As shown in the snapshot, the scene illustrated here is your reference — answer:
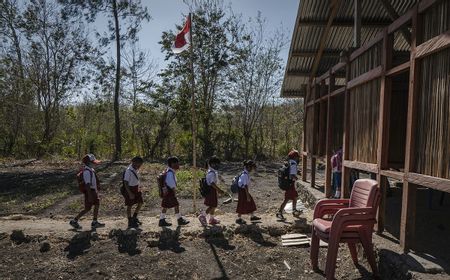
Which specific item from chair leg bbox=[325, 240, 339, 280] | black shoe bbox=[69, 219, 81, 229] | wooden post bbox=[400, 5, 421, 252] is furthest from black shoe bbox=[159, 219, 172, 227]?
wooden post bbox=[400, 5, 421, 252]

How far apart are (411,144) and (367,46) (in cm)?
247

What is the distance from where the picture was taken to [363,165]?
272 inches

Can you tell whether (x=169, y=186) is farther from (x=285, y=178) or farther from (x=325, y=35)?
(x=325, y=35)

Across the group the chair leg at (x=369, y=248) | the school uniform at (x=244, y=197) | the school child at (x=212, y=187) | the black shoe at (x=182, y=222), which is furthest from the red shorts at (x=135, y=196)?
the chair leg at (x=369, y=248)

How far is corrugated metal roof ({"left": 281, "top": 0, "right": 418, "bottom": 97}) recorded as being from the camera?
9688 millimetres

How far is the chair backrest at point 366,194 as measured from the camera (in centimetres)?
511

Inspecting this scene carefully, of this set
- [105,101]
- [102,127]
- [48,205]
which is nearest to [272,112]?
[105,101]

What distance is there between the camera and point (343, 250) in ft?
22.1

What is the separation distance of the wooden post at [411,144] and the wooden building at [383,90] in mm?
12

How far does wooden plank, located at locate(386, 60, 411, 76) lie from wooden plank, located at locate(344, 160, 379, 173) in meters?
1.48

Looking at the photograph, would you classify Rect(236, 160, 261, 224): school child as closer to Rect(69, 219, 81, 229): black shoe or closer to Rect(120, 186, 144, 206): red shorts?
Rect(120, 186, 144, 206): red shorts

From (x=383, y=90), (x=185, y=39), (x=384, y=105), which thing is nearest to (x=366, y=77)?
(x=383, y=90)

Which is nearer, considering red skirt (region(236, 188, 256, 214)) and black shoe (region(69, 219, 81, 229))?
black shoe (region(69, 219, 81, 229))

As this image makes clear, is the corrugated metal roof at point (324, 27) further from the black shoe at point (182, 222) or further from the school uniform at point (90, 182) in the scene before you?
the school uniform at point (90, 182)
